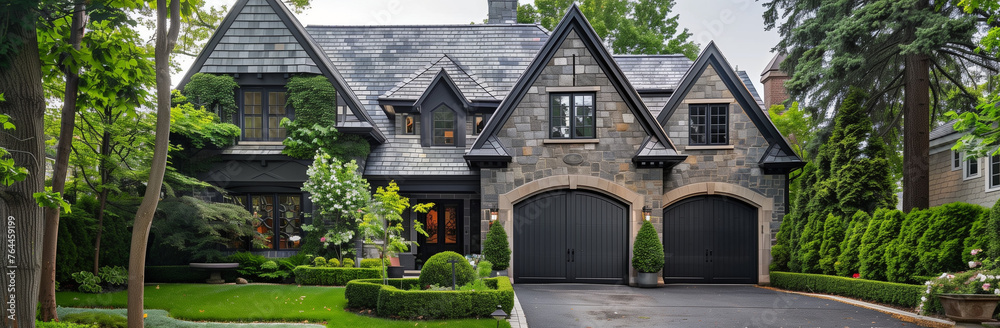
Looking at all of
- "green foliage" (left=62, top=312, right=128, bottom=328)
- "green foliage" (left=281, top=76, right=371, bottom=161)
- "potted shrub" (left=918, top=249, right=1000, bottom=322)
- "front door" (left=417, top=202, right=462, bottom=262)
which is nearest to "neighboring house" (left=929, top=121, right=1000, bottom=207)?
"potted shrub" (left=918, top=249, right=1000, bottom=322)

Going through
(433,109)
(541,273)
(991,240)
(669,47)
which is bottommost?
(541,273)

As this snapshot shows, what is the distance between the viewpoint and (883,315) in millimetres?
11273

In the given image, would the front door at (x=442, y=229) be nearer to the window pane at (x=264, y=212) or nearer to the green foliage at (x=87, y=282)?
the window pane at (x=264, y=212)

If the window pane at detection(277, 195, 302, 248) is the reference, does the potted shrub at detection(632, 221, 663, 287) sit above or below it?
below

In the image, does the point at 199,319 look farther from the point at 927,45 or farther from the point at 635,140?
the point at 927,45

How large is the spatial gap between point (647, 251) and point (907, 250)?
5814 millimetres

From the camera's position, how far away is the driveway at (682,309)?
10.5m

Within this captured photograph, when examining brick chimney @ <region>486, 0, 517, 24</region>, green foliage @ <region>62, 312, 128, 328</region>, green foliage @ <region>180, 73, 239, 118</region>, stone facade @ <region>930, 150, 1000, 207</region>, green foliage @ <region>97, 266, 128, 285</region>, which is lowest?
green foliage @ <region>97, 266, 128, 285</region>

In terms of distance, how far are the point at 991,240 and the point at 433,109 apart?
1281 cm

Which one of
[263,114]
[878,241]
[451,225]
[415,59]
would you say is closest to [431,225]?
[451,225]

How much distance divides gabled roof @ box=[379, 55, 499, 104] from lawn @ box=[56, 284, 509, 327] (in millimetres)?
6547

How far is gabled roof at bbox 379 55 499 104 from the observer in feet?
61.2

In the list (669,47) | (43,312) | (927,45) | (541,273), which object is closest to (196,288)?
(43,312)

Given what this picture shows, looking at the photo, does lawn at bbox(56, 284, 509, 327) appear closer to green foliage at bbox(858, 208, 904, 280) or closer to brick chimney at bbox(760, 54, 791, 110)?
green foliage at bbox(858, 208, 904, 280)
